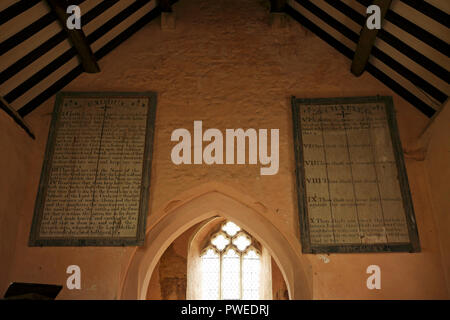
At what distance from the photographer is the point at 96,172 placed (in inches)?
161

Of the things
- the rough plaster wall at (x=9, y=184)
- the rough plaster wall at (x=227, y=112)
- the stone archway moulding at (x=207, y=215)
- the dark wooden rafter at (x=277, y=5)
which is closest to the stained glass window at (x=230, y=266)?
the stone archway moulding at (x=207, y=215)

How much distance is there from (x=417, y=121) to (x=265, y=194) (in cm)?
167

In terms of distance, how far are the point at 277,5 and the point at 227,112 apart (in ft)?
4.79

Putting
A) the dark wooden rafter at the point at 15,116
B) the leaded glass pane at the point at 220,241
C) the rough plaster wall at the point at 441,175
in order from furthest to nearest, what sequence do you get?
1. the leaded glass pane at the point at 220,241
2. the dark wooden rafter at the point at 15,116
3. the rough plaster wall at the point at 441,175

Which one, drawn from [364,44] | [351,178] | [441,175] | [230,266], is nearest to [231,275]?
[230,266]

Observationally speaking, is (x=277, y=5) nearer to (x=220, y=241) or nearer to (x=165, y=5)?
(x=165, y=5)

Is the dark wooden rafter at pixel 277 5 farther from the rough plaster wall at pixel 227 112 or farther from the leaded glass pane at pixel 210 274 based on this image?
the leaded glass pane at pixel 210 274

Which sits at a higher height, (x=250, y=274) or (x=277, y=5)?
(x=277, y=5)

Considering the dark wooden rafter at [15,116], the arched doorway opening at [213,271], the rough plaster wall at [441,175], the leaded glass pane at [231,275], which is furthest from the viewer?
the leaded glass pane at [231,275]

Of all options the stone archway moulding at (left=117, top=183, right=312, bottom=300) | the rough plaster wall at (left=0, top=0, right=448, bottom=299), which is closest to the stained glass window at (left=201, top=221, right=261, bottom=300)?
the stone archway moulding at (left=117, top=183, right=312, bottom=300)

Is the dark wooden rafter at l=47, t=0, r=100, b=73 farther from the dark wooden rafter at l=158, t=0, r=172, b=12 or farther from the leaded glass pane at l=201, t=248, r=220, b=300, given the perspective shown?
the leaded glass pane at l=201, t=248, r=220, b=300

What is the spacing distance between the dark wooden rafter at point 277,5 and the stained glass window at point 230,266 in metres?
3.91

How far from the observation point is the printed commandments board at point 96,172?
3854mm

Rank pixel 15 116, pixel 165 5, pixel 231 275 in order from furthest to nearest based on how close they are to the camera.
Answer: pixel 231 275 < pixel 165 5 < pixel 15 116
